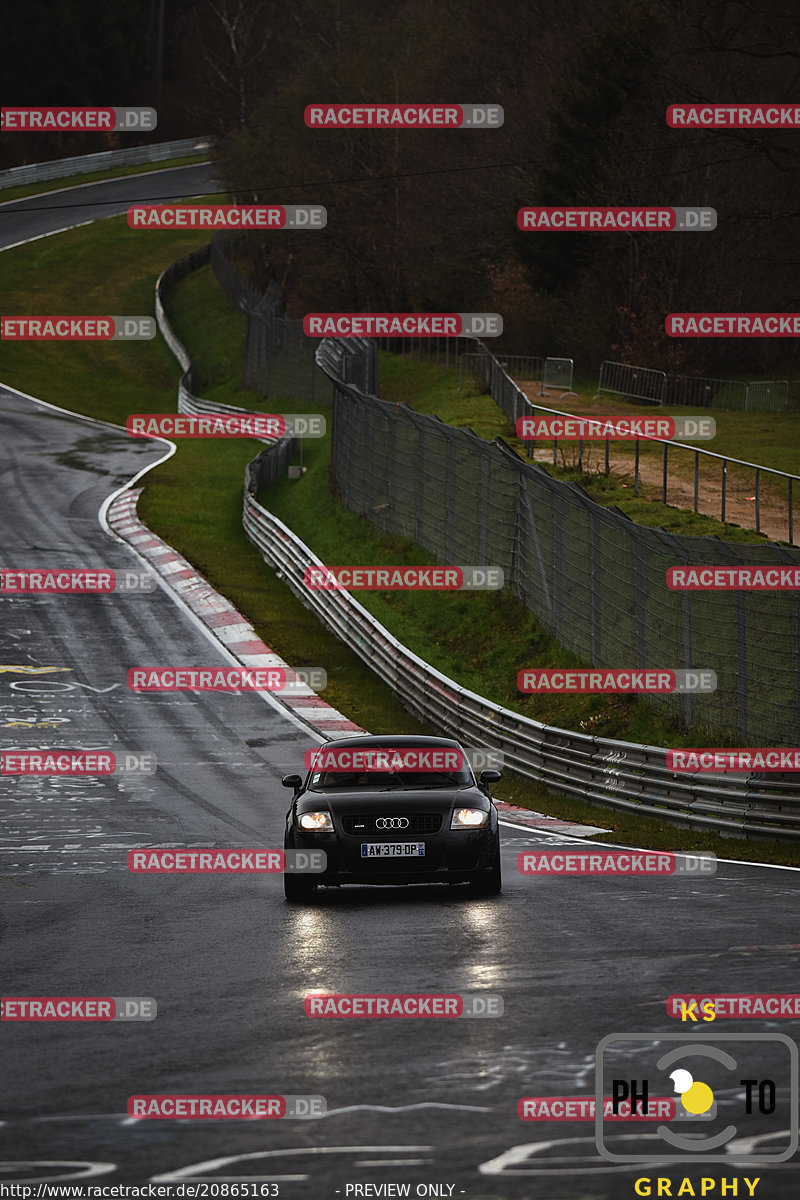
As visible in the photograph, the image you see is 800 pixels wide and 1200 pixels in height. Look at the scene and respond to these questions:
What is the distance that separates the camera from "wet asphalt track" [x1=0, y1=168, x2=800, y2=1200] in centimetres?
654

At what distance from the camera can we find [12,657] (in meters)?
30.0

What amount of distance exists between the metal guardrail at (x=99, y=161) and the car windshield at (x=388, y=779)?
89.0m

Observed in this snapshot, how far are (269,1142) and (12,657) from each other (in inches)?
952

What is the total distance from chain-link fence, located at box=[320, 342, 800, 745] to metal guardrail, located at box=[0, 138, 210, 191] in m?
65.8

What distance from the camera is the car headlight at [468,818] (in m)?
13.3

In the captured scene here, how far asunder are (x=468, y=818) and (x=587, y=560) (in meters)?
11.2

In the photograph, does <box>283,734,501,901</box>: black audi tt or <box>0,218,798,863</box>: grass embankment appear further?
<box>0,218,798,863</box>: grass embankment

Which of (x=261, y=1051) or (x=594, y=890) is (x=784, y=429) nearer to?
(x=594, y=890)

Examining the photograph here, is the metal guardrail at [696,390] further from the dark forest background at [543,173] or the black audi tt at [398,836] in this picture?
the black audi tt at [398,836]

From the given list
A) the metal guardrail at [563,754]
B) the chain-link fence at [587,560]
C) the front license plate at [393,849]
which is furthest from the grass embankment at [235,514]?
the front license plate at [393,849]

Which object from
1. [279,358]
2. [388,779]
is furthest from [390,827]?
[279,358]

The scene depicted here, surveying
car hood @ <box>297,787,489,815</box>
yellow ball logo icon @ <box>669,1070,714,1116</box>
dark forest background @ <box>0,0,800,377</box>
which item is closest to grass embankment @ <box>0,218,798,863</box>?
car hood @ <box>297,787,489,815</box>

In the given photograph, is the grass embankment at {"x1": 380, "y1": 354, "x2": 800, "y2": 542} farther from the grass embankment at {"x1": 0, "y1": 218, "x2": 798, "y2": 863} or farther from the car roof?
the car roof

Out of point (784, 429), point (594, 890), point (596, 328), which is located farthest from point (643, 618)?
point (596, 328)
